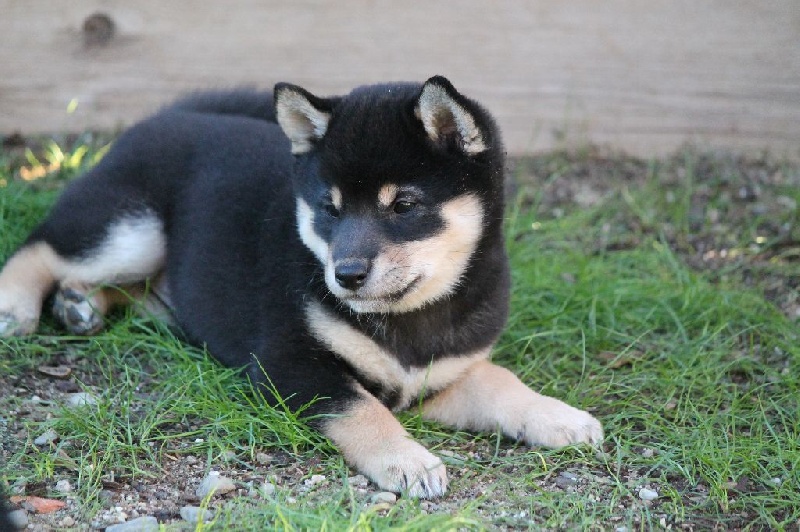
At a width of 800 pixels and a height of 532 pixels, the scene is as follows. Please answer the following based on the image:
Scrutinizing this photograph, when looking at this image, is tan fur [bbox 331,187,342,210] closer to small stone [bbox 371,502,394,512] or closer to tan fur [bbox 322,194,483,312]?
tan fur [bbox 322,194,483,312]

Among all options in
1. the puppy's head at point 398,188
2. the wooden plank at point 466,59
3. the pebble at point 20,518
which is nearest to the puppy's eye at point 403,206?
the puppy's head at point 398,188

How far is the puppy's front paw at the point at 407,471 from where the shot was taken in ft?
11.1

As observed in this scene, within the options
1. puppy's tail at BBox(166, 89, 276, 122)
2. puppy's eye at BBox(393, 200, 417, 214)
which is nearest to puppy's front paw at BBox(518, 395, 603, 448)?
puppy's eye at BBox(393, 200, 417, 214)

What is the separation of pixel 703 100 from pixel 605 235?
1.18 metres

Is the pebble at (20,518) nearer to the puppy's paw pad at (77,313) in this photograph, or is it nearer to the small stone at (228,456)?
the small stone at (228,456)

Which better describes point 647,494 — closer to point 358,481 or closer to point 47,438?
point 358,481

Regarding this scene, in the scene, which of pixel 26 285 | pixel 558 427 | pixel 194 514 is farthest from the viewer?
pixel 26 285

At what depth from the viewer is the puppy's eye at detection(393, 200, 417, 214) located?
364cm

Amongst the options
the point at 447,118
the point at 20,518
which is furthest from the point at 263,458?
the point at 447,118

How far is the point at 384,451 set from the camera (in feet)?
11.4

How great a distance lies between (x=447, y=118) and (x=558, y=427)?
1.22 meters

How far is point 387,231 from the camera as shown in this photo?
11.9 ft

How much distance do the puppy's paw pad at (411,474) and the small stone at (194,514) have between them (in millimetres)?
591

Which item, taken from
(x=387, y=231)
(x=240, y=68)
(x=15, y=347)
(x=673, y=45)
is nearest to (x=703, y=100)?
(x=673, y=45)
